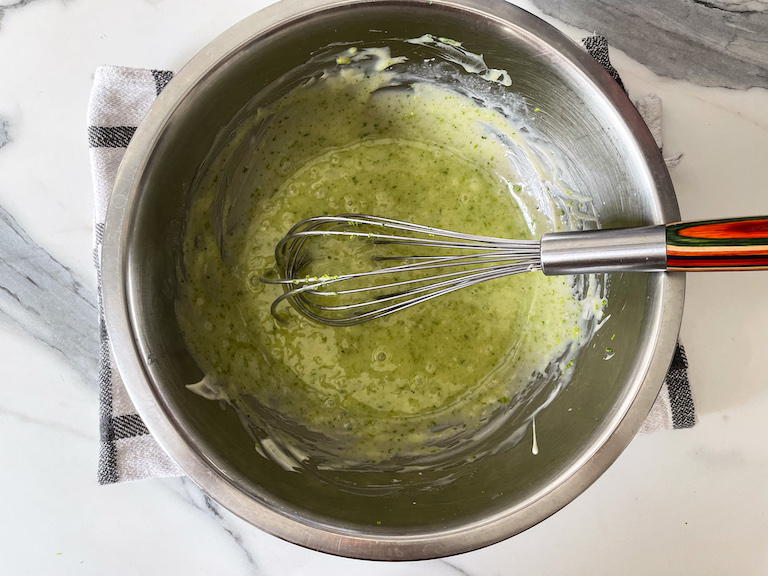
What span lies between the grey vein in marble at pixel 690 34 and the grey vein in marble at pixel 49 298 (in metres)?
1.05

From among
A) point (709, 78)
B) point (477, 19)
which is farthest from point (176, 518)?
point (709, 78)

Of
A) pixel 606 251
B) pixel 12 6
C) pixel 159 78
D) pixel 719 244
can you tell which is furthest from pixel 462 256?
pixel 12 6

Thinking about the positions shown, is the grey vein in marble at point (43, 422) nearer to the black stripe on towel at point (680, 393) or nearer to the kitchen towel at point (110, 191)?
the kitchen towel at point (110, 191)

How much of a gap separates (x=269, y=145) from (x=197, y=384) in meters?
0.44

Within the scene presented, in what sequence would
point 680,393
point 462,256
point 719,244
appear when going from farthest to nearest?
point 680,393
point 462,256
point 719,244

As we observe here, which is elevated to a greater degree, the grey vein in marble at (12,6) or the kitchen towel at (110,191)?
the grey vein in marble at (12,6)

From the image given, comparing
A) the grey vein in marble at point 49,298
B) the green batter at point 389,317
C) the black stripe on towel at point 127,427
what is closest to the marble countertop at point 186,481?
the grey vein in marble at point 49,298

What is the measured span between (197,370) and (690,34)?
109 cm

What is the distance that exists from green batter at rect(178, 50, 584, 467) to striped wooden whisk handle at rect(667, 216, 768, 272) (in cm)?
32

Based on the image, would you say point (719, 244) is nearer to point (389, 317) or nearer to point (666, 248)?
point (666, 248)

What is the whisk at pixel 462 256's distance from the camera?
0.70m

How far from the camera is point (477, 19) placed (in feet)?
2.67

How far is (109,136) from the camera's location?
3.25ft

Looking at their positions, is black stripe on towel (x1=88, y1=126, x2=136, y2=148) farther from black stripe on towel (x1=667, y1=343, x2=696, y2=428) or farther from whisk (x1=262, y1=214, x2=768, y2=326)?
black stripe on towel (x1=667, y1=343, x2=696, y2=428)
